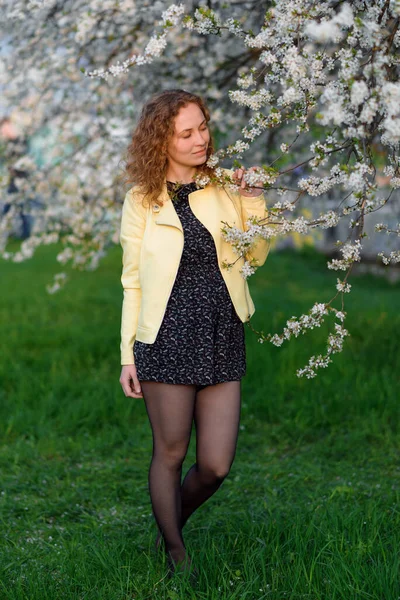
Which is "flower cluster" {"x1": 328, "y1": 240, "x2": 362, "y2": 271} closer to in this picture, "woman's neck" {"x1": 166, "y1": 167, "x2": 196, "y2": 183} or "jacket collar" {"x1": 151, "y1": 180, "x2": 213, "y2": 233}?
"jacket collar" {"x1": 151, "y1": 180, "x2": 213, "y2": 233}

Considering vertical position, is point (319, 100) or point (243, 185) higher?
point (319, 100)

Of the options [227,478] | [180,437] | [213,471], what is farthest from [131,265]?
[227,478]

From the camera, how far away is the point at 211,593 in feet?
9.52

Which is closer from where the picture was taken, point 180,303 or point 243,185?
point 243,185

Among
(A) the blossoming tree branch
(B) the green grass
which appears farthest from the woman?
(B) the green grass

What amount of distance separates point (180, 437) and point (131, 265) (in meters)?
0.70

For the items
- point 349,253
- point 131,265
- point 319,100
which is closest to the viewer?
point 319,100

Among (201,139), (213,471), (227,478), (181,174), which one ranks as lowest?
(227,478)

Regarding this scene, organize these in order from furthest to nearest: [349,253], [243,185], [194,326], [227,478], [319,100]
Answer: [227,478]
[194,326]
[243,185]
[349,253]
[319,100]

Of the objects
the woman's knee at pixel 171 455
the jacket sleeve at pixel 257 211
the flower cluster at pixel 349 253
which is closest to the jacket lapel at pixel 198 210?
the jacket sleeve at pixel 257 211

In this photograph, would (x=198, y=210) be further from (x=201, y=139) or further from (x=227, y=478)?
(x=227, y=478)

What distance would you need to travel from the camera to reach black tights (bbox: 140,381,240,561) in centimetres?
297

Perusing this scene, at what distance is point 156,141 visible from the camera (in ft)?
9.92

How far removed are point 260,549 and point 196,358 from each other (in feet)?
2.94
